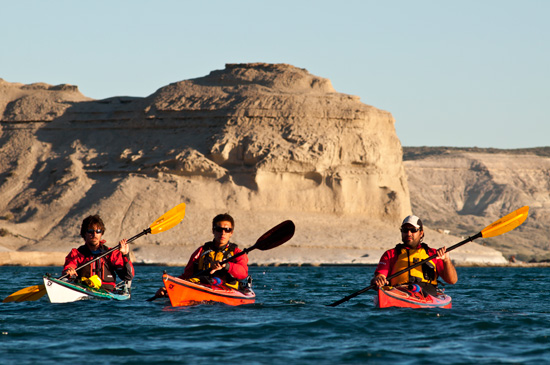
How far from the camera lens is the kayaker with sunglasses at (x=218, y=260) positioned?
1441 cm

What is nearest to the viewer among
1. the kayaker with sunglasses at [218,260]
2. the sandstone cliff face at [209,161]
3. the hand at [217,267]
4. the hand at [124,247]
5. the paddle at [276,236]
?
the kayaker with sunglasses at [218,260]

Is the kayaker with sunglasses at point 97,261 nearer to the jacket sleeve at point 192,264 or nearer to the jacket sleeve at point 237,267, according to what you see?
the jacket sleeve at point 192,264

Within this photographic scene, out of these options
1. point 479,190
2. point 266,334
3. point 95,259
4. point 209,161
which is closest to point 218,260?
point 95,259

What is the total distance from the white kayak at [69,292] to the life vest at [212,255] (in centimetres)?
202

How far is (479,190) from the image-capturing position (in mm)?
129500

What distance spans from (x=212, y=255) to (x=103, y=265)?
2258 mm

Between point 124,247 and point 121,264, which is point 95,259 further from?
point 124,247

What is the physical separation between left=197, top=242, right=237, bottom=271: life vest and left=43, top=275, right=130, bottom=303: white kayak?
6.62 ft

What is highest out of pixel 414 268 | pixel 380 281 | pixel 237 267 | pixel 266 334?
pixel 237 267

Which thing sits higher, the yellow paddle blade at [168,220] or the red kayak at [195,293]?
the yellow paddle blade at [168,220]

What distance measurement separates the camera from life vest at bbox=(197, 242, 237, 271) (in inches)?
580

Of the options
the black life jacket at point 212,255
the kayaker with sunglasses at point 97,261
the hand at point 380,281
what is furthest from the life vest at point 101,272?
the hand at point 380,281

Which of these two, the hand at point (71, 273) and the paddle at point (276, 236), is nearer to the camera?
the hand at point (71, 273)

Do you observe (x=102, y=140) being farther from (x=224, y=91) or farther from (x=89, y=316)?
(x=89, y=316)
